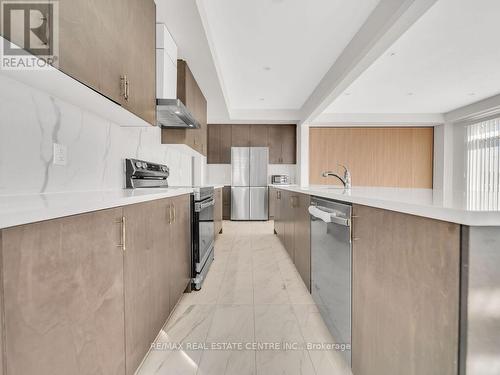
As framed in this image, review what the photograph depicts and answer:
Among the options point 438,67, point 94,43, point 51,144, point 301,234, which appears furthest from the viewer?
point 438,67

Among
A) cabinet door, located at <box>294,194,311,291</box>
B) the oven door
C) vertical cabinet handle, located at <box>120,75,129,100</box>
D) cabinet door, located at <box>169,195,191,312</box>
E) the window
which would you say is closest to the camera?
vertical cabinet handle, located at <box>120,75,129,100</box>

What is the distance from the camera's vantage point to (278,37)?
3156mm

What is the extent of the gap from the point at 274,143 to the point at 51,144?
5.78 m

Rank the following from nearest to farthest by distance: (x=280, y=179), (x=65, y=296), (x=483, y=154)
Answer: (x=65, y=296), (x=483, y=154), (x=280, y=179)

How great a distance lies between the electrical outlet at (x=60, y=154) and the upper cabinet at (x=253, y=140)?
5358mm

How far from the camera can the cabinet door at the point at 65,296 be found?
587 millimetres

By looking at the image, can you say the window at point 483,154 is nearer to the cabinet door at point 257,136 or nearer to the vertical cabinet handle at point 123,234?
the cabinet door at point 257,136

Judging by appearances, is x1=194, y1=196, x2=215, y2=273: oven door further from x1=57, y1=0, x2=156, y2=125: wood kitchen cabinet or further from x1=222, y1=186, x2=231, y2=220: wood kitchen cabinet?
x1=222, y1=186, x2=231, y2=220: wood kitchen cabinet

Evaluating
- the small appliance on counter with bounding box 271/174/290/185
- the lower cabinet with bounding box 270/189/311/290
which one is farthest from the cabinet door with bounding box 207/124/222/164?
the lower cabinet with bounding box 270/189/311/290

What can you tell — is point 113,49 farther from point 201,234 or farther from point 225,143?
point 225,143

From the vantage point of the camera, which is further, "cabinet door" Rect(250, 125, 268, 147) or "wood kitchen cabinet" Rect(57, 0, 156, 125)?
"cabinet door" Rect(250, 125, 268, 147)

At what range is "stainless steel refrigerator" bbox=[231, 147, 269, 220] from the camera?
21.0 ft

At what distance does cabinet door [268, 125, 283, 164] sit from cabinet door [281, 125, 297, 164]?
94 millimetres

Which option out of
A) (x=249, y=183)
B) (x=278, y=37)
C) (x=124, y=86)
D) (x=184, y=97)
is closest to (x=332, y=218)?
(x=124, y=86)
